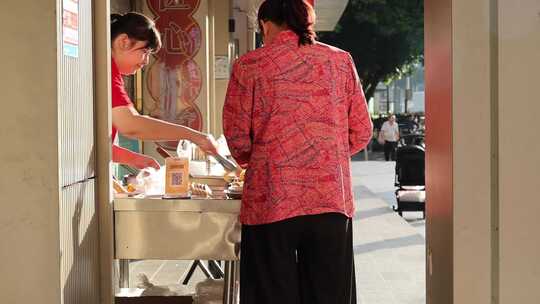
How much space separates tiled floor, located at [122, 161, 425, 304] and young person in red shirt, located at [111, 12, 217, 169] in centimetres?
137

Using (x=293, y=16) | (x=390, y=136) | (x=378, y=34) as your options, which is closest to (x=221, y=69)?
(x=293, y=16)

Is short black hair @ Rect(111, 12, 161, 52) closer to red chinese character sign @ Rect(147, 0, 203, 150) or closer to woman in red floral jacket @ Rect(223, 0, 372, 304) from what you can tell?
woman in red floral jacket @ Rect(223, 0, 372, 304)

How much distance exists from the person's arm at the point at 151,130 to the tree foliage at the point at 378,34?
92.2ft

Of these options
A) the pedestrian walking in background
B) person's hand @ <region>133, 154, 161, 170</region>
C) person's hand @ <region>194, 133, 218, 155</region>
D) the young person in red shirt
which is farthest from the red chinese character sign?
the pedestrian walking in background

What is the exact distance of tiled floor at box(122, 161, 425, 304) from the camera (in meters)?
6.69

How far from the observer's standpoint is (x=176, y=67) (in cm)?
848

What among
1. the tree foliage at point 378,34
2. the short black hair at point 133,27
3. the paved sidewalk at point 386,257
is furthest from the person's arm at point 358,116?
the tree foliage at point 378,34

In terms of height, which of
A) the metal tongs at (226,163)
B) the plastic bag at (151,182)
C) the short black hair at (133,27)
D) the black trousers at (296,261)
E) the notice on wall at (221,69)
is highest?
the notice on wall at (221,69)

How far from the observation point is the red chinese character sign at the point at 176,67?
824cm

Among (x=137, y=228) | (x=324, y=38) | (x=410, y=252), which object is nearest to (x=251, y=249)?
(x=137, y=228)
